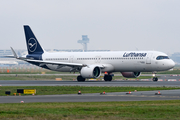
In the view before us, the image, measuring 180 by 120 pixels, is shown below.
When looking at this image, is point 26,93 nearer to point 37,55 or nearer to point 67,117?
point 67,117

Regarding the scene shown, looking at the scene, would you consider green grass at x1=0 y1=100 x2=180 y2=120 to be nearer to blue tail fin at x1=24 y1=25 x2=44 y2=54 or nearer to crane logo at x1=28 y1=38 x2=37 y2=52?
blue tail fin at x1=24 y1=25 x2=44 y2=54

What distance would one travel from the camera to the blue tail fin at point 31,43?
7000cm

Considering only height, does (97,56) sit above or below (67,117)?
above

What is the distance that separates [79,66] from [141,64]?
1019 centimetres

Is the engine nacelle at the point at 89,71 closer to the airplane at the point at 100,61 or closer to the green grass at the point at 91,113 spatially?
the airplane at the point at 100,61

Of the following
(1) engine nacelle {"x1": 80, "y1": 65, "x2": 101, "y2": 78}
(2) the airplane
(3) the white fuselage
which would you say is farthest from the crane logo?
(1) engine nacelle {"x1": 80, "y1": 65, "x2": 101, "y2": 78}

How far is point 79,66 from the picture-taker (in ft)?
205

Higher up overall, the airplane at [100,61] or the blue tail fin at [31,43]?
the blue tail fin at [31,43]

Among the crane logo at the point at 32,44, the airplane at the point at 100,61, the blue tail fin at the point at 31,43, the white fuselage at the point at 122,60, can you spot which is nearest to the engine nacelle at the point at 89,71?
the airplane at the point at 100,61

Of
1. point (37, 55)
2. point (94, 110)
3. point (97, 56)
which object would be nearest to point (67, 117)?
point (94, 110)

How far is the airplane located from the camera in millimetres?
58156

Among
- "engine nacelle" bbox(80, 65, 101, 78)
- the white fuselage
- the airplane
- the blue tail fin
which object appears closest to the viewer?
the white fuselage

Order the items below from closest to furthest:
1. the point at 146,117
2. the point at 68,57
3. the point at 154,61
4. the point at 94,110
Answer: the point at 146,117, the point at 94,110, the point at 154,61, the point at 68,57

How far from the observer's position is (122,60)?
6000cm
